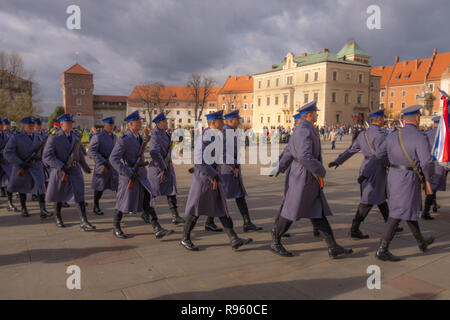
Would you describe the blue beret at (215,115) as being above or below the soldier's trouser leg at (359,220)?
above

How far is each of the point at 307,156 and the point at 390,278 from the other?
67.3 inches

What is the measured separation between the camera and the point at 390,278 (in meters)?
3.89

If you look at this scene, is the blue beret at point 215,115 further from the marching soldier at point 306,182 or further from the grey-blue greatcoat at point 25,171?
the grey-blue greatcoat at point 25,171

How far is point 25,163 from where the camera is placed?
22.9 feet

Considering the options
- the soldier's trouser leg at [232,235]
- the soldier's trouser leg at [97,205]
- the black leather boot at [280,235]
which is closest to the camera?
the black leather boot at [280,235]

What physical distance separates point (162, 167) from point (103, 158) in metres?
1.51

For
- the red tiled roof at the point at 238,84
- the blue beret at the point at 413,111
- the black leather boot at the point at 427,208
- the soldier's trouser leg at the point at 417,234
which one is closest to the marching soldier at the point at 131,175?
the soldier's trouser leg at the point at 417,234

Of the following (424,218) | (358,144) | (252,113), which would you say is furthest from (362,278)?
(252,113)

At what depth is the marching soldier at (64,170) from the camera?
583cm

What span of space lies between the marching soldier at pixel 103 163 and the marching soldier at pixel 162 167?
1.25 meters

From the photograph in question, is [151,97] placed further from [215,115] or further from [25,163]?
[215,115]

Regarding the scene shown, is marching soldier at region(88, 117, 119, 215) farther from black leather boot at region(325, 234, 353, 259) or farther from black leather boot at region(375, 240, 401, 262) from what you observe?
black leather boot at region(375, 240, 401, 262)

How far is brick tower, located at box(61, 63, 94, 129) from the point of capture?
91.1 m
